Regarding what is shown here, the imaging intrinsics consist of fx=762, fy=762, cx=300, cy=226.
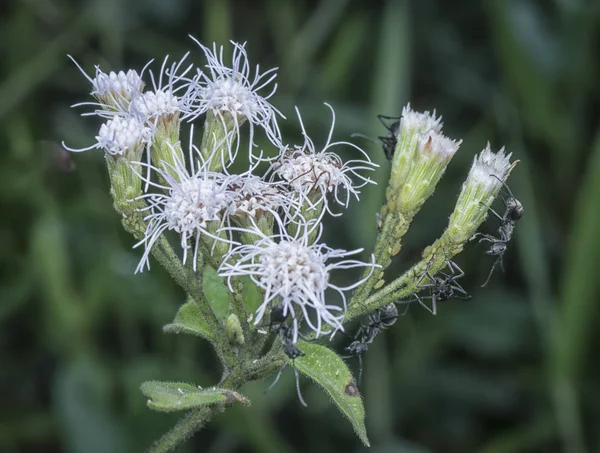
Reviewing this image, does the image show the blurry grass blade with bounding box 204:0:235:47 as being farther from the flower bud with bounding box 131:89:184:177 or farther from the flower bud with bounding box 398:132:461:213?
the flower bud with bounding box 398:132:461:213

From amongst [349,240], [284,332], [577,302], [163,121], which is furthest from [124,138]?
[577,302]

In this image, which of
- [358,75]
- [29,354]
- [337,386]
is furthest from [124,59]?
[337,386]

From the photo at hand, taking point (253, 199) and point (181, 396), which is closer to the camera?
point (181, 396)

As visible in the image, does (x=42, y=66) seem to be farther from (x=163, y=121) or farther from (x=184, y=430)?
(x=184, y=430)

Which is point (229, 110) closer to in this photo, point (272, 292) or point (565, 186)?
point (272, 292)

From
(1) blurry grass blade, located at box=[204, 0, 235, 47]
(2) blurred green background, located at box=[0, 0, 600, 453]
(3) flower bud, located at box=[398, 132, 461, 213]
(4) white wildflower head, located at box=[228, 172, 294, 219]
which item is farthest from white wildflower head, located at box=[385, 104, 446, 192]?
(1) blurry grass blade, located at box=[204, 0, 235, 47]

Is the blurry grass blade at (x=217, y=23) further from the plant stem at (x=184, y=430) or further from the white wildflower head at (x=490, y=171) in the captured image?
the plant stem at (x=184, y=430)
